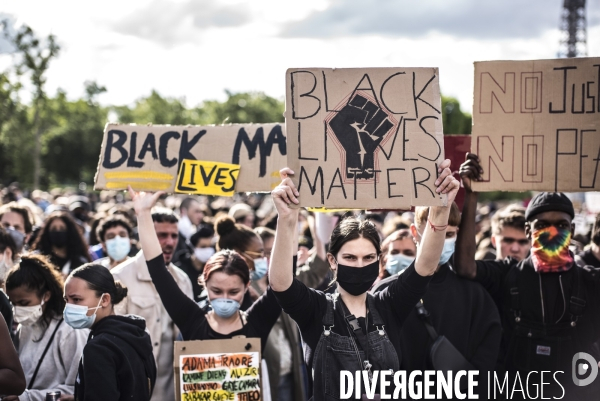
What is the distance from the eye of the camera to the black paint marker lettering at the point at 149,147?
16.4 feet

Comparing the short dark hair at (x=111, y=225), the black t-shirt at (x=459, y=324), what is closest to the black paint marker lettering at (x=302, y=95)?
the black t-shirt at (x=459, y=324)

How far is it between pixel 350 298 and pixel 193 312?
1.13 metres

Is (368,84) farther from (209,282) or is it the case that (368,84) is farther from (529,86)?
(209,282)

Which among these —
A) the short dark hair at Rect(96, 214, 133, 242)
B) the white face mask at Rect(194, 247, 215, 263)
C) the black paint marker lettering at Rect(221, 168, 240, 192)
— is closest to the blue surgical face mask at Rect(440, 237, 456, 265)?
the black paint marker lettering at Rect(221, 168, 240, 192)

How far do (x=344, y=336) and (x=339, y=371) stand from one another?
16 cm

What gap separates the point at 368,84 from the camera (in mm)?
3480

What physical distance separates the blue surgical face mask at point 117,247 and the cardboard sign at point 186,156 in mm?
1184

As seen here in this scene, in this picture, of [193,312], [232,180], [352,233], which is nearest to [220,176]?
[232,180]

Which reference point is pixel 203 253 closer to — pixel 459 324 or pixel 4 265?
pixel 4 265

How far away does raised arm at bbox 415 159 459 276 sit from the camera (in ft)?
11.0

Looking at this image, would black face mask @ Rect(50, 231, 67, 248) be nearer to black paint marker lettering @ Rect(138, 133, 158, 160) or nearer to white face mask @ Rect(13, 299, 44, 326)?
black paint marker lettering @ Rect(138, 133, 158, 160)

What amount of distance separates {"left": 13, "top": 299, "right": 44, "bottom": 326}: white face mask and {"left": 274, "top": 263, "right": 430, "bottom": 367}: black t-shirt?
5.99ft

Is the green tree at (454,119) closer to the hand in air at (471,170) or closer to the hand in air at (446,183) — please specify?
the hand in air at (471,170)

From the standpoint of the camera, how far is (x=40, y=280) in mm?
4273
